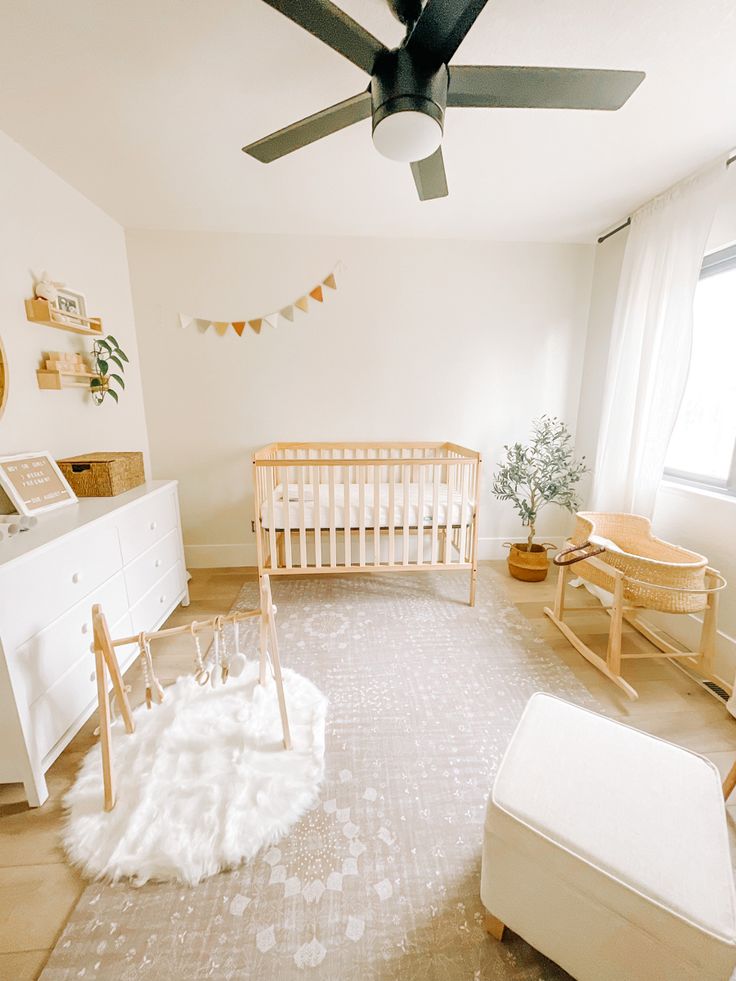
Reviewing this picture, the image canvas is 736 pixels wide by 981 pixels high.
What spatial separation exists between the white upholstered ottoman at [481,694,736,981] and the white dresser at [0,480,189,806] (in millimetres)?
1365

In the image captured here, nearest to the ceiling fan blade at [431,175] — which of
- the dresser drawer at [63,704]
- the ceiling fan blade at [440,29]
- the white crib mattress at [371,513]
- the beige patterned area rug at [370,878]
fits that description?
the ceiling fan blade at [440,29]

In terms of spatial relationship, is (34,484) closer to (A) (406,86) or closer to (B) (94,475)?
(B) (94,475)

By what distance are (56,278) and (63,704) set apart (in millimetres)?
1984

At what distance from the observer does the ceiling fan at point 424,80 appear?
90 cm

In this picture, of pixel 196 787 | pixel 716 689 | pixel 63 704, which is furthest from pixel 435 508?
pixel 63 704

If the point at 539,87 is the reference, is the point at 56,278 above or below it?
below

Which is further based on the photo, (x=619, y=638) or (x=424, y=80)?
(x=619, y=638)

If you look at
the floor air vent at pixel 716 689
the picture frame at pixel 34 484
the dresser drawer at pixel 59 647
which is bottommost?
the floor air vent at pixel 716 689

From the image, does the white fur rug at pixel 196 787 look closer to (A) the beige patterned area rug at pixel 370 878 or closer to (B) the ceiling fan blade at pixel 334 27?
(A) the beige patterned area rug at pixel 370 878

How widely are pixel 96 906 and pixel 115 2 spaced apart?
7.99ft

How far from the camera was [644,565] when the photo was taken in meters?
1.68

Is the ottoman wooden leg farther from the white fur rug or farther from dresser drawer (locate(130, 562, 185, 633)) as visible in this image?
dresser drawer (locate(130, 562, 185, 633))

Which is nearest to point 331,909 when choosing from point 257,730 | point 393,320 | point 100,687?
point 257,730

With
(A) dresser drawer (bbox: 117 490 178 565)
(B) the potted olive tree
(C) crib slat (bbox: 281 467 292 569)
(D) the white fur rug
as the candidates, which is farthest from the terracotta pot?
(A) dresser drawer (bbox: 117 490 178 565)
